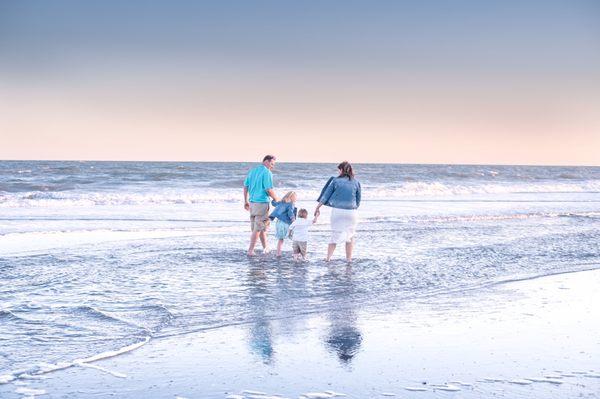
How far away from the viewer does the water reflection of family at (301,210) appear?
11141mm

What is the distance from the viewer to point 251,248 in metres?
12.1

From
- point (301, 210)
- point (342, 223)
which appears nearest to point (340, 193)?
point (342, 223)

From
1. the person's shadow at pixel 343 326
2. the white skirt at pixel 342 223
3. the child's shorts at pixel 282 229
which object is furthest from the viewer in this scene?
the child's shorts at pixel 282 229

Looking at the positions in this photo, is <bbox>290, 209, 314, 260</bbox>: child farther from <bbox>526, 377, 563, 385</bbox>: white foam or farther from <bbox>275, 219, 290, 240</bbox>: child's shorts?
<bbox>526, 377, 563, 385</bbox>: white foam

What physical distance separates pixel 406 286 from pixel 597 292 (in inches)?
A: 96.8

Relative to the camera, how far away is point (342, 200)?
1116cm

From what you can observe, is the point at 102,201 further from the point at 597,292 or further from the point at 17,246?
the point at 597,292

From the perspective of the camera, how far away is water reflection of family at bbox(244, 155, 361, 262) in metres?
11.1

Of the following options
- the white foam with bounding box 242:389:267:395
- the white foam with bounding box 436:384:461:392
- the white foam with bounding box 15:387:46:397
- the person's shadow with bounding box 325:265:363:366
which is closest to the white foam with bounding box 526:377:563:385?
the white foam with bounding box 436:384:461:392

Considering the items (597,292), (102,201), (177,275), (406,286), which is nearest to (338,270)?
(406,286)

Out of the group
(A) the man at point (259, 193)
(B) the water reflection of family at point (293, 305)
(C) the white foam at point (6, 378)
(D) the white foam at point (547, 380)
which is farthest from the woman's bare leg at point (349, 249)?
(C) the white foam at point (6, 378)

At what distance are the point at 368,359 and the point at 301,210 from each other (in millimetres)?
6373

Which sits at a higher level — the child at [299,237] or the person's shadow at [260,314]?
the child at [299,237]

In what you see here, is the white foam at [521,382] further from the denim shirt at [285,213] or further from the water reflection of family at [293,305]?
the denim shirt at [285,213]
